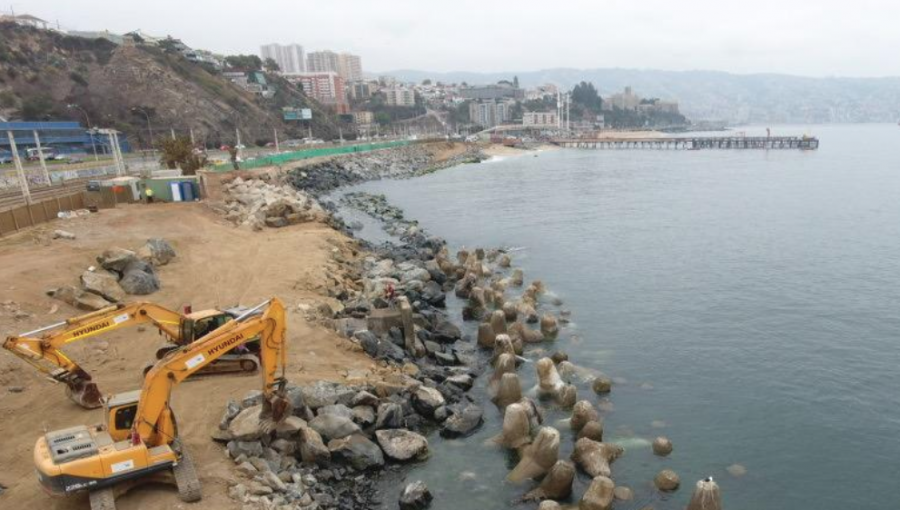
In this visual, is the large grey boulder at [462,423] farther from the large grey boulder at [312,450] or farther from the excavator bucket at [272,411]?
the excavator bucket at [272,411]

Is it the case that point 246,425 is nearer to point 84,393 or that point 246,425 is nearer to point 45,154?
point 84,393

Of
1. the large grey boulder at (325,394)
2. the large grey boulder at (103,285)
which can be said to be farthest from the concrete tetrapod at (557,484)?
the large grey boulder at (103,285)

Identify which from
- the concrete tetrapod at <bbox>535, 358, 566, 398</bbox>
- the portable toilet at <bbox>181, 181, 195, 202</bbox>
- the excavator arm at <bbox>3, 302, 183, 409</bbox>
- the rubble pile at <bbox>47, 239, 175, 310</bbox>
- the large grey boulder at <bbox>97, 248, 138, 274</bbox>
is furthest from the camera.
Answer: the portable toilet at <bbox>181, 181, 195, 202</bbox>

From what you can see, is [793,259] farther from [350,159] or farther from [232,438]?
[350,159]

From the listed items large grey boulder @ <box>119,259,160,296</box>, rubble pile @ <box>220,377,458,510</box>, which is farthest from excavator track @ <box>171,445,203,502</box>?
large grey boulder @ <box>119,259,160,296</box>

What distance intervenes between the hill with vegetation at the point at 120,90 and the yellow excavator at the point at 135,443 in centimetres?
8857

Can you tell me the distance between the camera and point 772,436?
1664 centimetres

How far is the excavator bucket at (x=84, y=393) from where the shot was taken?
14.8 meters

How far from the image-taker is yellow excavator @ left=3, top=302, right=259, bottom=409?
13141mm

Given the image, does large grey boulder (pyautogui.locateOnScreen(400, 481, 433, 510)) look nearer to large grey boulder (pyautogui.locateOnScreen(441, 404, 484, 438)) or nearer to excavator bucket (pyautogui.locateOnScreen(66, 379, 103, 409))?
large grey boulder (pyautogui.locateOnScreen(441, 404, 484, 438))

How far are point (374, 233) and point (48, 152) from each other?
51.8 metres

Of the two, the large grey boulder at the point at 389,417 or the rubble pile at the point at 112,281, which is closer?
the large grey boulder at the point at 389,417

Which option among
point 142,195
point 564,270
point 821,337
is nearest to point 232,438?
point 821,337

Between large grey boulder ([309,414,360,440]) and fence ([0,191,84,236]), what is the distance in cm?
2295
